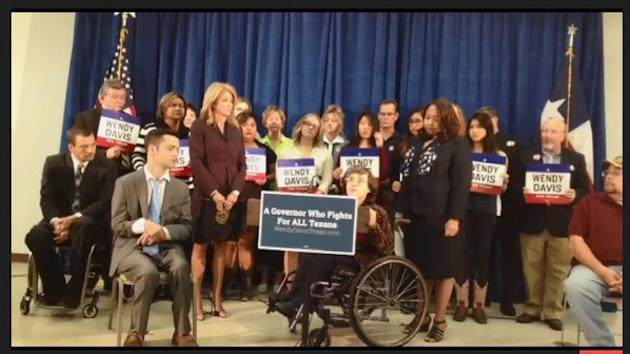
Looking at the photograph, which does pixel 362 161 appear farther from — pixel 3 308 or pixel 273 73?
pixel 3 308

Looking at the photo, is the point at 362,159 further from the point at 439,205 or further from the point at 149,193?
the point at 149,193

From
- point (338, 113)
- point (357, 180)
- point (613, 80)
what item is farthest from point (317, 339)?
point (613, 80)

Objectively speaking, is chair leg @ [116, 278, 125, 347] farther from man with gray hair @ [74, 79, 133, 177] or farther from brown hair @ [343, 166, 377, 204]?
brown hair @ [343, 166, 377, 204]

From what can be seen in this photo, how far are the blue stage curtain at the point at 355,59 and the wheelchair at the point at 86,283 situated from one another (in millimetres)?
797

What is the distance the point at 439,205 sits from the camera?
3.81 meters

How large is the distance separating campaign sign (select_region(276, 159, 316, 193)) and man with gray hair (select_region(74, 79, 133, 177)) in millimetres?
908

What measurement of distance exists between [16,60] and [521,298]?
3368 mm

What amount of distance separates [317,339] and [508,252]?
1.40 meters

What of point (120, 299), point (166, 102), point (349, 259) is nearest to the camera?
point (120, 299)

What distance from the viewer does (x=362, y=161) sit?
3.96m

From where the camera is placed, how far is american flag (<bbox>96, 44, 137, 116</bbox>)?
404 centimetres

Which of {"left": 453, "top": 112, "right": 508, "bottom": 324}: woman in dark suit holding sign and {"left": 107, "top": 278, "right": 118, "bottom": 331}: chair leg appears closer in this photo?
{"left": 107, "top": 278, "right": 118, "bottom": 331}: chair leg

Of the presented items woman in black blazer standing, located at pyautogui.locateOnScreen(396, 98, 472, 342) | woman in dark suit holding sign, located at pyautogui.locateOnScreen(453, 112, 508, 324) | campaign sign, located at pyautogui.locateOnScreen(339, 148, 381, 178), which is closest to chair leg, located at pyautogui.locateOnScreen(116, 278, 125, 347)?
campaign sign, located at pyautogui.locateOnScreen(339, 148, 381, 178)

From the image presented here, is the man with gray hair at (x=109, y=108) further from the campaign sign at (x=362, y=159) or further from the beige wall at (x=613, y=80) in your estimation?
the beige wall at (x=613, y=80)
